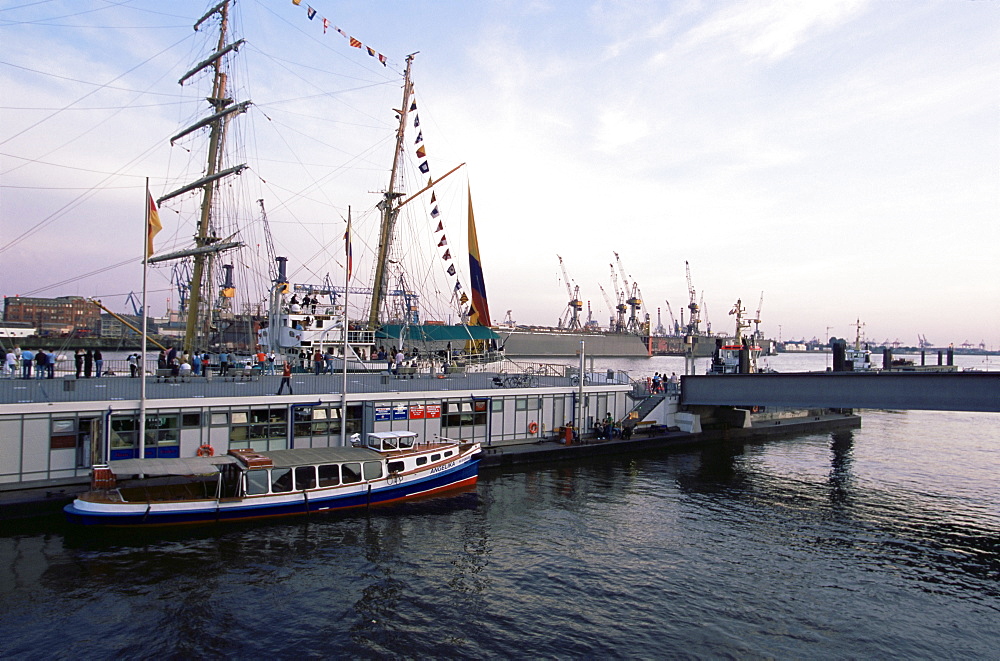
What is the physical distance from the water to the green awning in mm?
28401

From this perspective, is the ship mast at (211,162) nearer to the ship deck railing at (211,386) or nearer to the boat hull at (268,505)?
the ship deck railing at (211,386)

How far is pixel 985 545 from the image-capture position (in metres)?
24.9

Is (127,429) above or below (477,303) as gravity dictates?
below

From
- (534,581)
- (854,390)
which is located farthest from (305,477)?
(854,390)

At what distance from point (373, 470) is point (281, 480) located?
399cm

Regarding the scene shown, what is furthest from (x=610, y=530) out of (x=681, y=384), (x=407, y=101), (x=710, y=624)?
(x=407, y=101)

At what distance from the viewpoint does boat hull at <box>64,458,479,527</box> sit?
21844mm

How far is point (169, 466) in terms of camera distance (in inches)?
923

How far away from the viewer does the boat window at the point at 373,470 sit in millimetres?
27031

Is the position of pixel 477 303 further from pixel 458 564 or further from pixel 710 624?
pixel 710 624

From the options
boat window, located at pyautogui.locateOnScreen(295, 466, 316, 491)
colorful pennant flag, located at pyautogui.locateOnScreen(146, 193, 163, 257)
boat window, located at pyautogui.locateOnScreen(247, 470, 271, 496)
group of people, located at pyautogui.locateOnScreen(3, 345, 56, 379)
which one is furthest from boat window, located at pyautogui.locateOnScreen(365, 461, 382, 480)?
group of people, located at pyautogui.locateOnScreen(3, 345, 56, 379)

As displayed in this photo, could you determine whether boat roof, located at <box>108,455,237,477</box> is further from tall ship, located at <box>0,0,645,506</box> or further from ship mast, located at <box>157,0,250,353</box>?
ship mast, located at <box>157,0,250,353</box>

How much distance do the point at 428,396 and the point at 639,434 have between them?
18368mm

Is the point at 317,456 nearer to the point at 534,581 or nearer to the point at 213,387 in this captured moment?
the point at 213,387
